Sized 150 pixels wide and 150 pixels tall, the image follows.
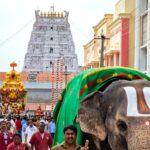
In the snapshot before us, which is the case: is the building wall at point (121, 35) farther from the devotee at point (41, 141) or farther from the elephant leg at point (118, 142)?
the elephant leg at point (118, 142)

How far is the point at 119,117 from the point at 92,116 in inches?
20.0

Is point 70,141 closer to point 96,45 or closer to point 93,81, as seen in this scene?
point 93,81

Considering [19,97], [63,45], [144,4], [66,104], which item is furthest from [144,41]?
[63,45]

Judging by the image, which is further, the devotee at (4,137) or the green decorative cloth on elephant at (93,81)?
the devotee at (4,137)

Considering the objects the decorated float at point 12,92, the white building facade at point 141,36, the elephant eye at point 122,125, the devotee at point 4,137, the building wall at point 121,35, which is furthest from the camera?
the decorated float at point 12,92

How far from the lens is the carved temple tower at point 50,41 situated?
88062 millimetres

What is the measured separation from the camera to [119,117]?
269 inches

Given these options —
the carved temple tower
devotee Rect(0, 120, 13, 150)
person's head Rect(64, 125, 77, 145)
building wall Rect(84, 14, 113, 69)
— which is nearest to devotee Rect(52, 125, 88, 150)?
person's head Rect(64, 125, 77, 145)

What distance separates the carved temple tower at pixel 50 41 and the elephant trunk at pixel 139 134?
81250mm

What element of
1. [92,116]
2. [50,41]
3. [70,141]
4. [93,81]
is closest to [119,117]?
[92,116]

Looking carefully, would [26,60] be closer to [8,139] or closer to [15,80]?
[15,80]

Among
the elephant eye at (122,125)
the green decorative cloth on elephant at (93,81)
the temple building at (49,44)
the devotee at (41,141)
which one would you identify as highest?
the temple building at (49,44)

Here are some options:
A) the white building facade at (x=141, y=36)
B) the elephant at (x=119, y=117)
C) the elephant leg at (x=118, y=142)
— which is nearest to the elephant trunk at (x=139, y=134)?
the elephant at (x=119, y=117)

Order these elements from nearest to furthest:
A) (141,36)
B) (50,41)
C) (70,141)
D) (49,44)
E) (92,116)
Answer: (70,141), (92,116), (141,36), (49,44), (50,41)
